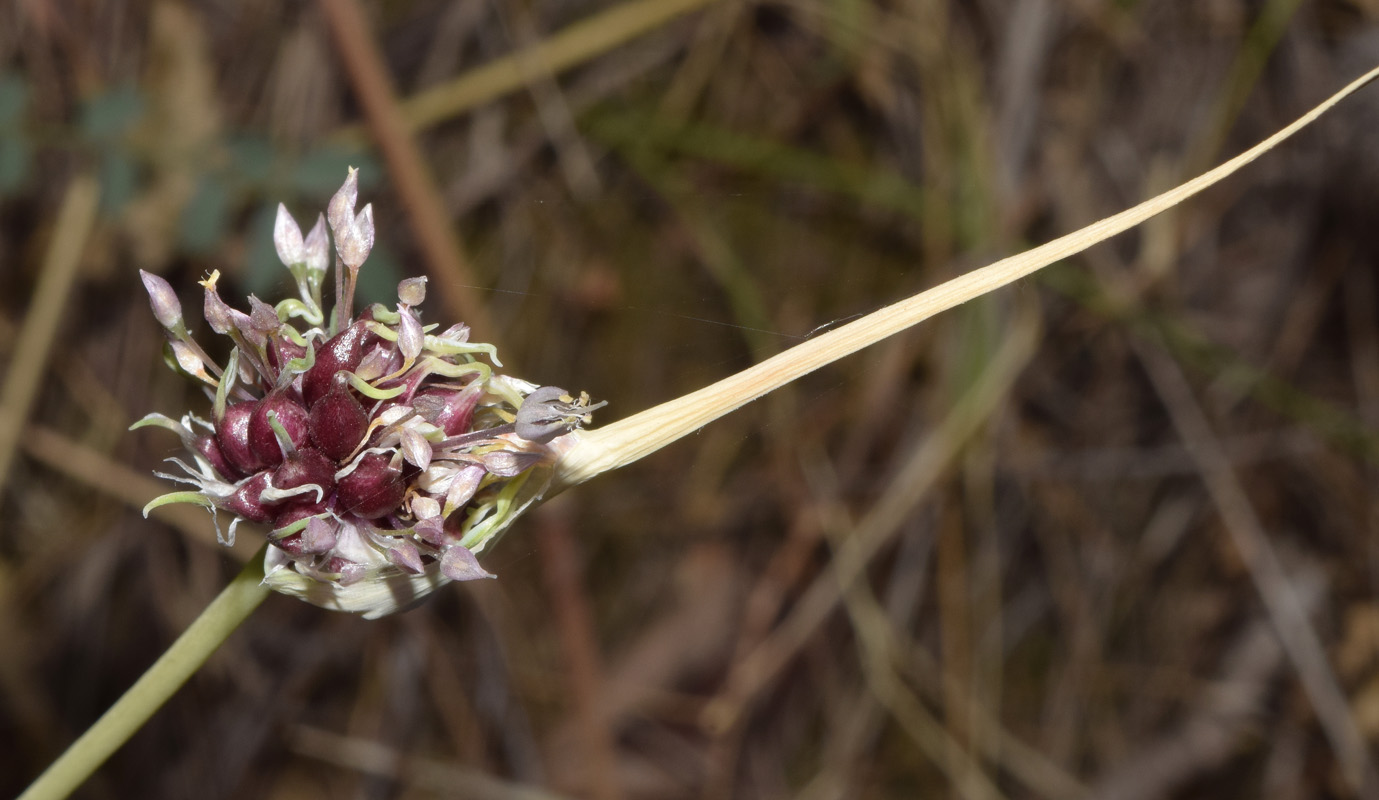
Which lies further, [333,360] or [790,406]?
[790,406]

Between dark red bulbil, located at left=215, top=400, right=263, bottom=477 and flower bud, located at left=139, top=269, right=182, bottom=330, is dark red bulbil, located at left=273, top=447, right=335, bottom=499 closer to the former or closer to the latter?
dark red bulbil, located at left=215, top=400, right=263, bottom=477

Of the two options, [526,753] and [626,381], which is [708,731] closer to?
[526,753]

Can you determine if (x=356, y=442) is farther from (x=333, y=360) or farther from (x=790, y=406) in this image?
(x=790, y=406)

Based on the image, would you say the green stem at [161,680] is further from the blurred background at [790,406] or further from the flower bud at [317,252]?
the blurred background at [790,406]

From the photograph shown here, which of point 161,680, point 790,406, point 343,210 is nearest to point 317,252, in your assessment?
point 343,210

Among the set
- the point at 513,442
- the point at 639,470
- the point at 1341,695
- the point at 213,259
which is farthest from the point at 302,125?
the point at 1341,695

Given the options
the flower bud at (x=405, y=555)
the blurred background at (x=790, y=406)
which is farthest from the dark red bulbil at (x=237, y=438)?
the blurred background at (x=790, y=406)
